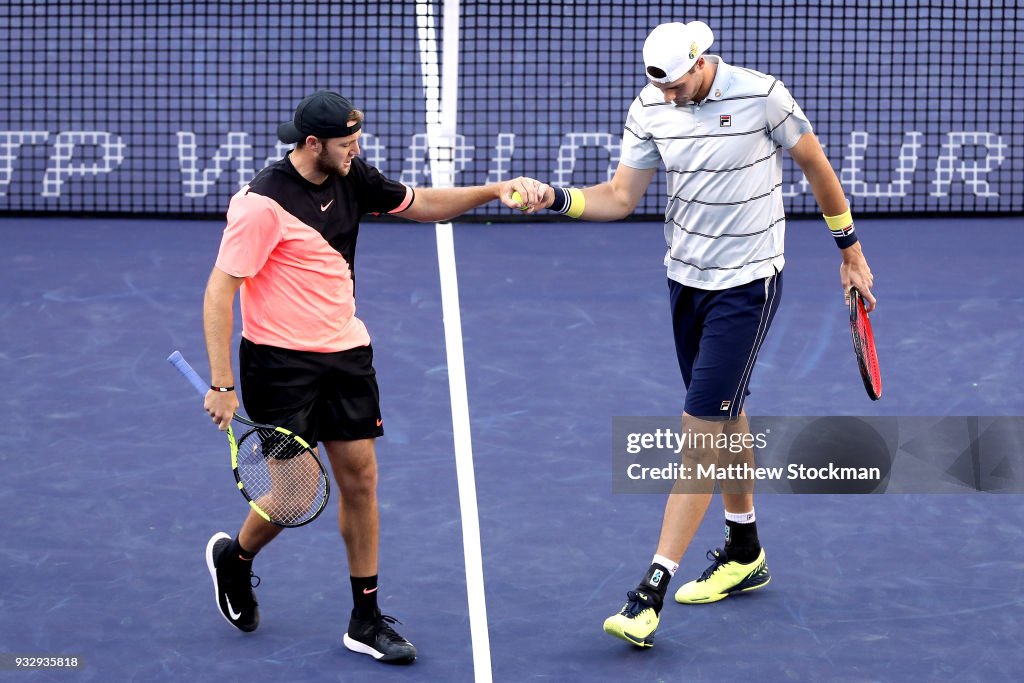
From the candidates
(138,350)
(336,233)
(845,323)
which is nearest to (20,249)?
(138,350)

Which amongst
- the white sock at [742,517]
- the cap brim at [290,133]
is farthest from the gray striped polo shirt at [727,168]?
the cap brim at [290,133]

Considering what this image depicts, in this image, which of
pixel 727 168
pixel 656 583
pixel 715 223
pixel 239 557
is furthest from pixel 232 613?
pixel 727 168

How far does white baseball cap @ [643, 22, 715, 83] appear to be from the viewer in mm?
5133

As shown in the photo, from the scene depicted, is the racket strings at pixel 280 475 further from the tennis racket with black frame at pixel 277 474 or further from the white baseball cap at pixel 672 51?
the white baseball cap at pixel 672 51

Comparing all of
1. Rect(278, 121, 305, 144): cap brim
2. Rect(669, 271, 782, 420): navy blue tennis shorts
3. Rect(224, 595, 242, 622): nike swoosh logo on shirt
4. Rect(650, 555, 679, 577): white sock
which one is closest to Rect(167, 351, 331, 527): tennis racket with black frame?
Rect(224, 595, 242, 622): nike swoosh logo on shirt

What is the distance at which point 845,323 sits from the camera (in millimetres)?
8727

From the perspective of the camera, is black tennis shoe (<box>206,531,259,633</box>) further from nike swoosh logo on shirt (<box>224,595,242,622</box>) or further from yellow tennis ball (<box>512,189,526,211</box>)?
yellow tennis ball (<box>512,189,526,211</box>)

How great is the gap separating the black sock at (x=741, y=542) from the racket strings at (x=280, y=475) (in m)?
1.55

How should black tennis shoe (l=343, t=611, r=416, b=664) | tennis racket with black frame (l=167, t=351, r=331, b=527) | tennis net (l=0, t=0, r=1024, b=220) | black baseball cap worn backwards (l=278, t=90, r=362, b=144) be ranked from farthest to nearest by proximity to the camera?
tennis net (l=0, t=0, r=1024, b=220) → black tennis shoe (l=343, t=611, r=416, b=664) → tennis racket with black frame (l=167, t=351, r=331, b=527) → black baseball cap worn backwards (l=278, t=90, r=362, b=144)

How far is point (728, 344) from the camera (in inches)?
211

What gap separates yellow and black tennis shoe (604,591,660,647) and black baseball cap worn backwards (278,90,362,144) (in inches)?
69.3

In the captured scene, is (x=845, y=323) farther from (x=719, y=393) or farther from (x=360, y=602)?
(x=360, y=602)

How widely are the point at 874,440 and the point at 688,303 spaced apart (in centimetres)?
189

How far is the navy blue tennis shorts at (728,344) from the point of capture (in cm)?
536
